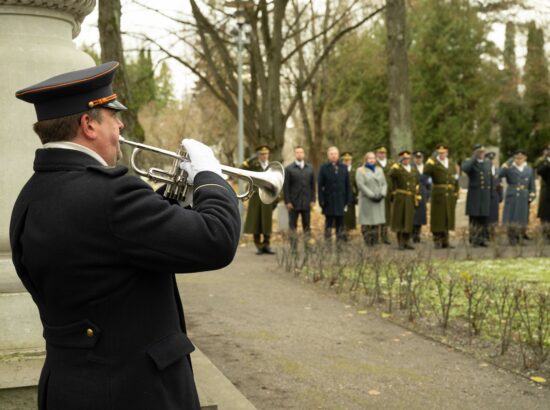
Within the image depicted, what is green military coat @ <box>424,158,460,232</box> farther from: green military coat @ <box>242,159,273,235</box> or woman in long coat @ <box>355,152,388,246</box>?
green military coat @ <box>242,159,273,235</box>

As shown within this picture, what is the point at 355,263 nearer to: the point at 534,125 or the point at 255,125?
the point at 255,125

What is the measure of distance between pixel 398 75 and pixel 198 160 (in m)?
15.8

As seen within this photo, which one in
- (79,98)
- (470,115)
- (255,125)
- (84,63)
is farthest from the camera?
(470,115)

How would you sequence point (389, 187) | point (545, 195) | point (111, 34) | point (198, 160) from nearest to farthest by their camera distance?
point (198, 160) < point (111, 34) < point (389, 187) < point (545, 195)

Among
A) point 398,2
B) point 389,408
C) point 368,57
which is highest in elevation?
point 368,57

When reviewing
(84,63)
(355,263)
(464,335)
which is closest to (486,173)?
A: (355,263)

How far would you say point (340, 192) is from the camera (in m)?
15.1

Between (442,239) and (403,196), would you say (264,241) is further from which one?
(442,239)

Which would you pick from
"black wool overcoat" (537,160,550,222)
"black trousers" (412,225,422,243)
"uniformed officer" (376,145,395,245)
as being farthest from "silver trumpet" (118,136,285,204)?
"black wool overcoat" (537,160,550,222)

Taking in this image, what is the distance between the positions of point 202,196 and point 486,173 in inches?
555

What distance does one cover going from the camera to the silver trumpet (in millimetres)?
2584

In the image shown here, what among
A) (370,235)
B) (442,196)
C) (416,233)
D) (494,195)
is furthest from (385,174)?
(494,195)

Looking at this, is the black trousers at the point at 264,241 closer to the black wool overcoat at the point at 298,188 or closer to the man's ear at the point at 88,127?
the black wool overcoat at the point at 298,188

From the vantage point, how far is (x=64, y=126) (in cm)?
220
